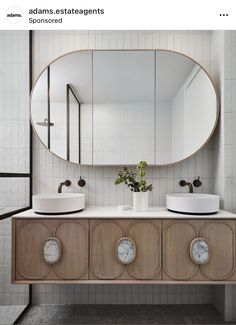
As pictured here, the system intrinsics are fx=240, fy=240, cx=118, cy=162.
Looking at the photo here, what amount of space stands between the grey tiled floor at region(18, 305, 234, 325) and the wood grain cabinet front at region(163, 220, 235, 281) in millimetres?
462

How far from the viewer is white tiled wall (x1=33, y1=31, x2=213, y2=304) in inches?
74.9

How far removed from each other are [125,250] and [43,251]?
504mm

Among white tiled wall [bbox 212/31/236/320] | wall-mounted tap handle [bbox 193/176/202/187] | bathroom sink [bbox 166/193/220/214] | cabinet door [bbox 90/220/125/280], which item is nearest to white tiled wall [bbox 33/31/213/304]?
wall-mounted tap handle [bbox 193/176/202/187]

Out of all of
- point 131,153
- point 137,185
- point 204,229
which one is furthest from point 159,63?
point 204,229

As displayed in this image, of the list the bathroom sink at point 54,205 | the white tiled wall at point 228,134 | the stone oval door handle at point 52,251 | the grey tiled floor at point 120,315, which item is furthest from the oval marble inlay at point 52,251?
the white tiled wall at point 228,134

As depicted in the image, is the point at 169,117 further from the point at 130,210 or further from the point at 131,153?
the point at 130,210

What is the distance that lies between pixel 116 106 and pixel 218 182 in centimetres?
98

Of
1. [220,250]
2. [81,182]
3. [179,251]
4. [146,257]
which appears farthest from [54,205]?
[220,250]

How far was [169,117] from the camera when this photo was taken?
73.8 inches

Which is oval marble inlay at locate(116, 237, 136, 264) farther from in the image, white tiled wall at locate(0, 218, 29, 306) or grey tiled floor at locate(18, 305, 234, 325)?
white tiled wall at locate(0, 218, 29, 306)

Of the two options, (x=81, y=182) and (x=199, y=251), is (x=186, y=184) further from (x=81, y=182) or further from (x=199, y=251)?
(x=81, y=182)

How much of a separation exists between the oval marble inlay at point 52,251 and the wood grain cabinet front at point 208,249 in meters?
0.65

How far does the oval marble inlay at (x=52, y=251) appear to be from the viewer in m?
1.46
